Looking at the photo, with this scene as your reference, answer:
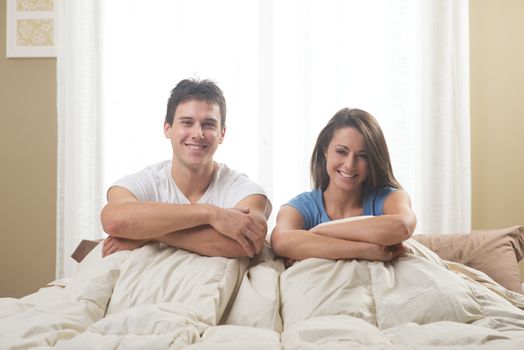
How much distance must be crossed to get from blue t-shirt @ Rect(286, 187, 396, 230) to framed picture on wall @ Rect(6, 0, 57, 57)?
7.56ft

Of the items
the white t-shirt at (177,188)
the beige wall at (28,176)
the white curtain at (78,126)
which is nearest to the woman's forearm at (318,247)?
the white t-shirt at (177,188)

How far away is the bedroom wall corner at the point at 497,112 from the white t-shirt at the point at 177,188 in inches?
75.5

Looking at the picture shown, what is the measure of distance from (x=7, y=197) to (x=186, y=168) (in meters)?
2.18

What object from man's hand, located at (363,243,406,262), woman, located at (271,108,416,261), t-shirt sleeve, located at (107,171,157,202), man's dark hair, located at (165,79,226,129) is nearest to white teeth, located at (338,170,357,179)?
woman, located at (271,108,416,261)

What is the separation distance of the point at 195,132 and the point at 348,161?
0.49 meters

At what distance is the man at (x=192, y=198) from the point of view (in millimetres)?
1629

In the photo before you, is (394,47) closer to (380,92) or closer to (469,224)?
(380,92)

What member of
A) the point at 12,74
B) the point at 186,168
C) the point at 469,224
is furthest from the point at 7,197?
the point at 469,224

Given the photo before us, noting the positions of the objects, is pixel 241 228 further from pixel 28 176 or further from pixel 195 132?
pixel 28 176

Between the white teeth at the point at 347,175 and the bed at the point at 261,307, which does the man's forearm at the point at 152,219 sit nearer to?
the bed at the point at 261,307

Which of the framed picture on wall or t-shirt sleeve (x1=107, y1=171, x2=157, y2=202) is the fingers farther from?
the framed picture on wall

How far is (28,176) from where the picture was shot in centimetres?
369

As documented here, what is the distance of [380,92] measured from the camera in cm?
338

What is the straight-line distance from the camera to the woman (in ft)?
5.39
